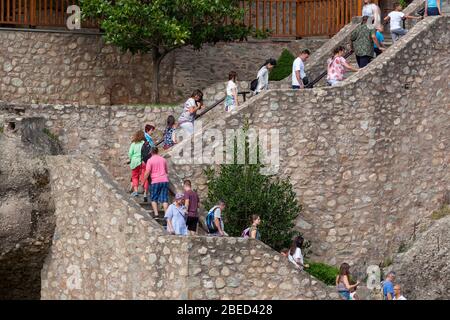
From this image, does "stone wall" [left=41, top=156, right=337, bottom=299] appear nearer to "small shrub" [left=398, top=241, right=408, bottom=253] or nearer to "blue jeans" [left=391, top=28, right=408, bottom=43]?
"small shrub" [left=398, top=241, right=408, bottom=253]

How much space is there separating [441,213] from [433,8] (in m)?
4.60

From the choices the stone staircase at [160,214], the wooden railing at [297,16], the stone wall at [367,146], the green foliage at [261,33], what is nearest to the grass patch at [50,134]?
the stone wall at [367,146]

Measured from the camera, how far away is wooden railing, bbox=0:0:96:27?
47.5m

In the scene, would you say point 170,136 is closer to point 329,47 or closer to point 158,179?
point 158,179

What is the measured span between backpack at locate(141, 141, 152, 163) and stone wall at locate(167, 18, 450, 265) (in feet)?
2.89

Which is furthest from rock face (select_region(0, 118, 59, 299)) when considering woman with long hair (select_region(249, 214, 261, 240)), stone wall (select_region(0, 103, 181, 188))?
woman with long hair (select_region(249, 214, 261, 240))

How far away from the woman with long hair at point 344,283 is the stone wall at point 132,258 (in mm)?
999

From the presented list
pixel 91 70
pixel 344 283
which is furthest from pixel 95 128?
pixel 344 283

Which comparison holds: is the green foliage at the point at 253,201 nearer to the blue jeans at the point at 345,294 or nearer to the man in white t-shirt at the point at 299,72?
the blue jeans at the point at 345,294

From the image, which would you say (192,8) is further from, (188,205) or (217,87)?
(188,205)

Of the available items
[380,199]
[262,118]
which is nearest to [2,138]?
[262,118]

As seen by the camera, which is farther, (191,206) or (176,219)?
(191,206)

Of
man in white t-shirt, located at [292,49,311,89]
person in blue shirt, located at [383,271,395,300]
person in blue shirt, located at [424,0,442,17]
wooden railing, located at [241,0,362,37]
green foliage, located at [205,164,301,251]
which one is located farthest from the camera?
wooden railing, located at [241,0,362,37]

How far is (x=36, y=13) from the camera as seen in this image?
47719 mm
